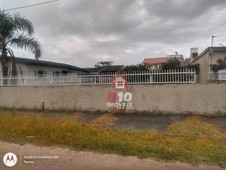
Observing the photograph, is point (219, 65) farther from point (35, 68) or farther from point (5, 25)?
point (5, 25)

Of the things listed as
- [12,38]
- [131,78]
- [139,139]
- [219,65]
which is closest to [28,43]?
[12,38]

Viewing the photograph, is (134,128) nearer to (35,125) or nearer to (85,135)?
(85,135)

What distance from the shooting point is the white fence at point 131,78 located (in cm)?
733

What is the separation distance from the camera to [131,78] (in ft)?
26.1

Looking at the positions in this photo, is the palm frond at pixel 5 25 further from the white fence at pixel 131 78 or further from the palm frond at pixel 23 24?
the white fence at pixel 131 78

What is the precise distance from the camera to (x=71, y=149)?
4059 mm

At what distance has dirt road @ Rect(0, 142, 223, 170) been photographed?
3.22 m

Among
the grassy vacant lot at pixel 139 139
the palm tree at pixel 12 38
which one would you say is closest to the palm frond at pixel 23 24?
the palm tree at pixel 12 38

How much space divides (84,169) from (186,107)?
5286 millimetres

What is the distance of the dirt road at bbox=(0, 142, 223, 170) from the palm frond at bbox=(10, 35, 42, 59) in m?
8.64

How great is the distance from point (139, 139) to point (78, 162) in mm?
1678

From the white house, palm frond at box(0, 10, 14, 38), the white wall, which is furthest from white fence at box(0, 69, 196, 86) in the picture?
the white house

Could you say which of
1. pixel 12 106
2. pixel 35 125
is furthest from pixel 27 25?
pixel 35 125

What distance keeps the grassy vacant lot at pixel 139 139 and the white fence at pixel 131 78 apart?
193 centimetres
